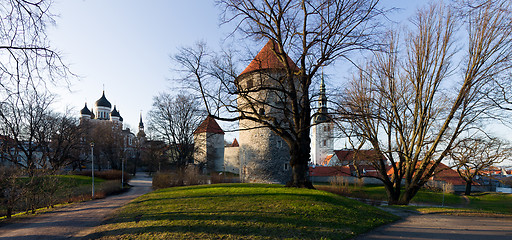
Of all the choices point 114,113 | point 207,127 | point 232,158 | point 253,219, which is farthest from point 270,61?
point 114,113

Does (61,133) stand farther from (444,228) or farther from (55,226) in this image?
(444,228)

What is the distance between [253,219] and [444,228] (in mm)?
4906

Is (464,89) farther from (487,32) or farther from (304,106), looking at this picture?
(304,106)

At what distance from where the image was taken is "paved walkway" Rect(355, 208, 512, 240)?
6.77 metres

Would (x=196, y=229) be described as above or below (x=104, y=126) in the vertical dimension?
below

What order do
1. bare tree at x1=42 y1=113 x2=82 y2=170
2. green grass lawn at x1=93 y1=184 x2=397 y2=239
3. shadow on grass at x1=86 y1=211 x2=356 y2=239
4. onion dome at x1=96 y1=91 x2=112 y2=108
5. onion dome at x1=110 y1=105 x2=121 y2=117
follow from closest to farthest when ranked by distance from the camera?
shadow on grass at x1=86 y1=211 x2=356 y2=239 → green grass lawn at x1=93 y1=184 x2=397 y2=239 → bare tree at x1=42 y1=113 x2=82 y2=170 → onion dome at x1=96 y1=91 x2=112 y2=108 → onion dome at x1=110 y1=105 x2=121 y2=117

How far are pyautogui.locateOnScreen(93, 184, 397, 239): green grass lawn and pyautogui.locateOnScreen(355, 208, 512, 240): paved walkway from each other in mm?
389

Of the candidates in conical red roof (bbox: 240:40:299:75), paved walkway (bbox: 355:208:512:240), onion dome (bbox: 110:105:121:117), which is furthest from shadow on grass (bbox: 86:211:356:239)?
onion dome (bbox: 110:105:121:117)

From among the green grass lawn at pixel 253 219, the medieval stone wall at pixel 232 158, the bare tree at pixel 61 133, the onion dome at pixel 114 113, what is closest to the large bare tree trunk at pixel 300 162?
the green grass lawn at pixel 253 219

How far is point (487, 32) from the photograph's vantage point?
41.4 feet

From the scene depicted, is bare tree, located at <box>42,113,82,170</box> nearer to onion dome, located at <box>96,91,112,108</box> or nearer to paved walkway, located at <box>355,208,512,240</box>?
paved walkway, located at <box>355,208,512,240</box>

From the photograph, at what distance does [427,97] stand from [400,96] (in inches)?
53.8

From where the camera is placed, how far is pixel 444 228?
7.46 meters

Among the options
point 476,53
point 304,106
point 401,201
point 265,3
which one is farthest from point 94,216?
point 476,53
